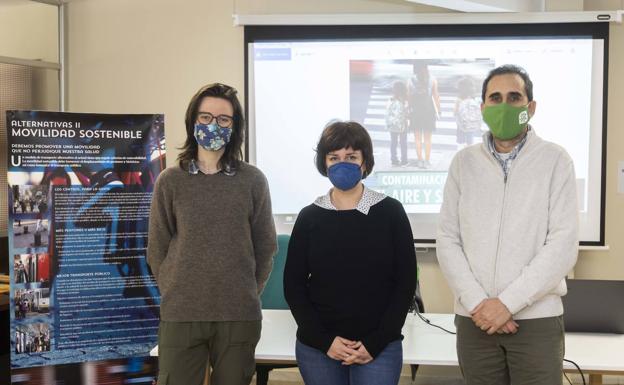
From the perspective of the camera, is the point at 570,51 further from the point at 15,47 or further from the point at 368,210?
the point at 15,47

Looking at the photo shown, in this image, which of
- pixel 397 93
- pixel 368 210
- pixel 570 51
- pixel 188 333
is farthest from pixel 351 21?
pixel 188 333

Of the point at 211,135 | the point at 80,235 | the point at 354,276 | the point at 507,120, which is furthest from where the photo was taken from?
the point at 80,235

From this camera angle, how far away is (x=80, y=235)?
3.09 m

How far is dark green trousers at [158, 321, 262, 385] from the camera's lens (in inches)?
77.1

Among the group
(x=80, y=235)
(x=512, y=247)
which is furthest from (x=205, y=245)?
(x=80, y=235)

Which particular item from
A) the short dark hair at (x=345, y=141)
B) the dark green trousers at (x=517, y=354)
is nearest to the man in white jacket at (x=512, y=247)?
the dark green trousers at (x=517, y=354)

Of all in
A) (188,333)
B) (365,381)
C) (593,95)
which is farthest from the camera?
(593,95)

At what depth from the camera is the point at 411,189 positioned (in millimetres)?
4070

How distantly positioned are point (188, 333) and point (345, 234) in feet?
2.07

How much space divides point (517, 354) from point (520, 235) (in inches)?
14.7

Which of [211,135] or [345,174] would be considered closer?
[345,174]

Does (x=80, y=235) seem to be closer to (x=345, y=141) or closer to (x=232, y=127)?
(x=232, y=127)

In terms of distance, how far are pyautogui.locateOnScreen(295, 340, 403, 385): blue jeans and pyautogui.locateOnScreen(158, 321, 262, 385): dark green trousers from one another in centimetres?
23

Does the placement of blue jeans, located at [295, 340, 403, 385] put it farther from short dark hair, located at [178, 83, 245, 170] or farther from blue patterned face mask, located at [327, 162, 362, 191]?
short dark hair, located at [178, 83, 245, 170]
